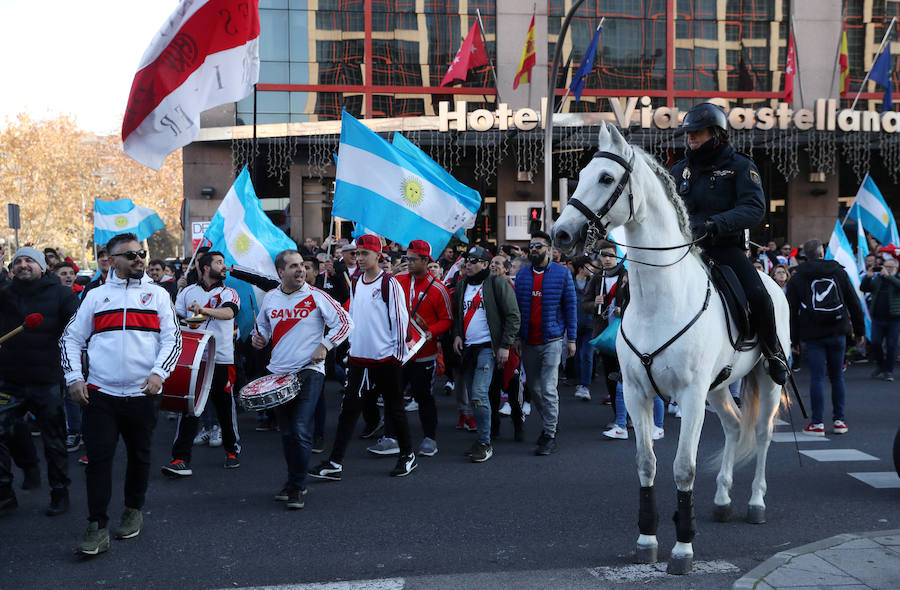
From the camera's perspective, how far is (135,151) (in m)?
7.24

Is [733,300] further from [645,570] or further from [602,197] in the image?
[645,570]

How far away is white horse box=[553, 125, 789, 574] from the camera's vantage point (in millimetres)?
4656

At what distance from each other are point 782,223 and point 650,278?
2589 cm

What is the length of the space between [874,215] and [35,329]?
1442 centimetres

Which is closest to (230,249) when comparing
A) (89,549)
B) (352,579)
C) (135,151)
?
(135,151)

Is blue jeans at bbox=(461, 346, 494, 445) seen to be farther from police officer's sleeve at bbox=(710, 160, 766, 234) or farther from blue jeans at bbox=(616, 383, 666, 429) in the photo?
police officer's sleeve at bbox=(710, 160, 766, 234)

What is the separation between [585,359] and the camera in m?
11.8

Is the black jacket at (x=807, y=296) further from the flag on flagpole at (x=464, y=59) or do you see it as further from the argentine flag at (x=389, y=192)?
the flag on flagpole at (x=464, y=59)

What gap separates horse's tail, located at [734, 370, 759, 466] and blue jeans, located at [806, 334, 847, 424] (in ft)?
10.3

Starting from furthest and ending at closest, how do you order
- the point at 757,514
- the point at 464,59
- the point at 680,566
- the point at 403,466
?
the point at 464,59, the point at 403,466, the point at 757,514, the point at 680,566

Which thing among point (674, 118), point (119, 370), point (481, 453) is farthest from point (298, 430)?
point (674, 118)

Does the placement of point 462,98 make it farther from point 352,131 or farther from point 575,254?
point 575,254

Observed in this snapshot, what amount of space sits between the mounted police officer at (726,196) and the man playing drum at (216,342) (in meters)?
4.32

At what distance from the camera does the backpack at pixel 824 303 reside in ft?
29.1
